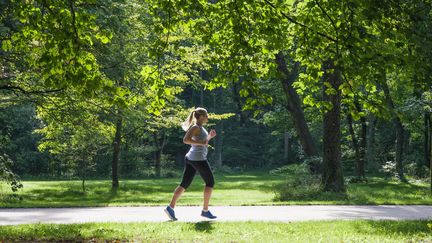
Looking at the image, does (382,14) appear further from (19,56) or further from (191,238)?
(19,56)

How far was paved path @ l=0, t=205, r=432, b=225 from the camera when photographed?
10.4m

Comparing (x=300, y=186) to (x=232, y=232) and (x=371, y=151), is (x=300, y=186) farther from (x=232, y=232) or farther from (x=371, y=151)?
(x=371, y=151)

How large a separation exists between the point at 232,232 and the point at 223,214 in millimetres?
2648

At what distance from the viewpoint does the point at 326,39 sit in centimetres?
792

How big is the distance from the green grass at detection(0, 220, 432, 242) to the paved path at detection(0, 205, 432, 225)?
906 millimetres

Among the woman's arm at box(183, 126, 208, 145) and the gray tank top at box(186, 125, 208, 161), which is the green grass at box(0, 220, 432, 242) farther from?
the woman's arm at box(183, 126, 208, 145)

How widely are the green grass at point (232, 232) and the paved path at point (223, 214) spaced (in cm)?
91

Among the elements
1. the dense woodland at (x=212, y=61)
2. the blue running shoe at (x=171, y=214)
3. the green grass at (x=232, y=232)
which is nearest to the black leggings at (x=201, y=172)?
the blue running shoe at (x=171, y=214)

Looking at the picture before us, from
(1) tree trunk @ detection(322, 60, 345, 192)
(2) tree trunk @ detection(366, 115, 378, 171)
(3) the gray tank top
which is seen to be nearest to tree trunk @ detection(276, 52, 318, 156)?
(1) tree trunk @ detection(322, 60, 345, 192)

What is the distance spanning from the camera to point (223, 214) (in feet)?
36.1

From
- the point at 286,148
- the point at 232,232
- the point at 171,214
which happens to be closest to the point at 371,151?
the point at 286,148

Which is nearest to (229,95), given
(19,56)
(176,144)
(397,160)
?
(176,144)

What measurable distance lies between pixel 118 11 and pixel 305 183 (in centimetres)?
786

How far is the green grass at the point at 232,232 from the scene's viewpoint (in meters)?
7.95
